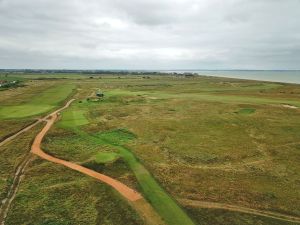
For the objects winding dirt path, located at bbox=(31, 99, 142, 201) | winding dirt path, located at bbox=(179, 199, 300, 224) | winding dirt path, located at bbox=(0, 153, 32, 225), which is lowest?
winding dirt path, located at bbox=(0, 153, 32, 225)

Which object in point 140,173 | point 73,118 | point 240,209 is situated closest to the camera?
point 240,209

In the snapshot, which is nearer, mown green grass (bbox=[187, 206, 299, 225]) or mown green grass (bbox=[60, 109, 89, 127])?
mown green grass (bbox=[187, 206, 299, 225])

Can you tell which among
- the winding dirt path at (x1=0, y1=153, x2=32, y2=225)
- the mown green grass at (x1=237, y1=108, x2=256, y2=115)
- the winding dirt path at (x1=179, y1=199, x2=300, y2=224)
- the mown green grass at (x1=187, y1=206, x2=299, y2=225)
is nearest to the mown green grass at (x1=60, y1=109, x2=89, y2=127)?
the winding dirt path at (x1=0, y1=153, x2=32, y2=225)

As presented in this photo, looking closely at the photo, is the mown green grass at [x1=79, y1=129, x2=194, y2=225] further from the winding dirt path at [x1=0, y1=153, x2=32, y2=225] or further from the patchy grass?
the winding dirt path at [x1=0, y1=153, x2=32, y2=225]

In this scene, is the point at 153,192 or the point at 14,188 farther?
the point at 14,188

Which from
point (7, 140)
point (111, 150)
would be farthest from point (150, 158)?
point (7, 140)

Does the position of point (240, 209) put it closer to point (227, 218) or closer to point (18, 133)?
point (227, 218)

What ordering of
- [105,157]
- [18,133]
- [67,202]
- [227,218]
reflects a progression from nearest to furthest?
[227,218] < [67,202] < [105,157] < [18,133]

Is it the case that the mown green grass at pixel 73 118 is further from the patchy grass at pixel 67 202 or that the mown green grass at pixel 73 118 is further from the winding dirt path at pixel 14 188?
the patchy grass at pixel 67 202

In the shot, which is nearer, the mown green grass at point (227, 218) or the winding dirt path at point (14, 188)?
the mown green grass at point (227, 218)

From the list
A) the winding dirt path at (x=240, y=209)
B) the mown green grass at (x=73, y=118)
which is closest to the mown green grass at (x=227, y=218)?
the winding dirt path at (x=240, y=209)

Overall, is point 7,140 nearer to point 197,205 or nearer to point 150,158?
point 150,158

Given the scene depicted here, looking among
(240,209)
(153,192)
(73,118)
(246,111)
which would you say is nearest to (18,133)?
(73,118)
